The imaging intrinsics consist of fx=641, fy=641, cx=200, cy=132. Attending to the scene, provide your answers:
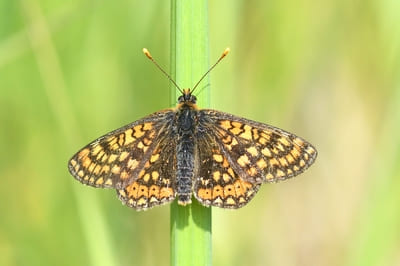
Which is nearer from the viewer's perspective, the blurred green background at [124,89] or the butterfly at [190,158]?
the butterfly at [190,158]

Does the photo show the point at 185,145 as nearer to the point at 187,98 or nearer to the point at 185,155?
the point at 185,155

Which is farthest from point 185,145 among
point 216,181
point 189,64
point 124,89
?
point 124,89

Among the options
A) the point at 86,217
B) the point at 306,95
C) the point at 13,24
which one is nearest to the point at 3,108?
the point at 13,24

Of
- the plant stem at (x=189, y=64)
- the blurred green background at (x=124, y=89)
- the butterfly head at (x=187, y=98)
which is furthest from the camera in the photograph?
the blurred green background at (x=124, y=89)

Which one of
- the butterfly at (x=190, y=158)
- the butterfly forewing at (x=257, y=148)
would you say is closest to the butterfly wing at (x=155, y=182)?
the butterfly at (x=190, y=158)

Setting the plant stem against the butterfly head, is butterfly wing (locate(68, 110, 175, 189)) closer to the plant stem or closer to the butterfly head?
the butterfly head

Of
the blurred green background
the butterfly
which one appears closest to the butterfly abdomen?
the butterfly

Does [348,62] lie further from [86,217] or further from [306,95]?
[86,217]

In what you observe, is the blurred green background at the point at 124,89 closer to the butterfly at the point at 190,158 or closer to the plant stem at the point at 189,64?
the butterfly at the point at 190,158
